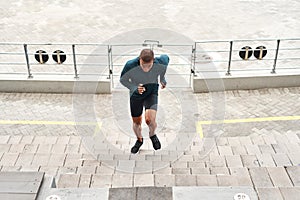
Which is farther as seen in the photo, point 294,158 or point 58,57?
point 58,57

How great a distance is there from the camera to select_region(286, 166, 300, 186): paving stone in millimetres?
6051

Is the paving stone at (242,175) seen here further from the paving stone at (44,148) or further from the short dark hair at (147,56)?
the paving stone at (44,148)

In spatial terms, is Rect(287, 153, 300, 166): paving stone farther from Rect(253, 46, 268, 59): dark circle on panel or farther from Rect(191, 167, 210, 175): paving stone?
Rect(253, 46, 268, 59): dark circle on panel

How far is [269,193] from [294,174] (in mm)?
1058

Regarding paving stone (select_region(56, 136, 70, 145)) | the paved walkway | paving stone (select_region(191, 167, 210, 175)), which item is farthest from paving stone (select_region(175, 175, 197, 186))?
paving stone (select_region(56, 136, 70, 145))

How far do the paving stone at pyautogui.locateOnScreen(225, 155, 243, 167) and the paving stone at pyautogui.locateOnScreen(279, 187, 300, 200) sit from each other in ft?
5.29

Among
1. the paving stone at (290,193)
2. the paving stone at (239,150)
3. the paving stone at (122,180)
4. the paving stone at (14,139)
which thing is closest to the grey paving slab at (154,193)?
the paving stone at (122,180)

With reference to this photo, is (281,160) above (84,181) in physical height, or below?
below

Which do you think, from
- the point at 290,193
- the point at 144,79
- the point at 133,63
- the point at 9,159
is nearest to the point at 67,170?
the point at 9,159

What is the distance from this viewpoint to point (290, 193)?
5340 mm

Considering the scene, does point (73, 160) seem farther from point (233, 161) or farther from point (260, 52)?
point (260, 52)

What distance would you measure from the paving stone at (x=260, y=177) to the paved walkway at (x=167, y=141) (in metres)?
0.01

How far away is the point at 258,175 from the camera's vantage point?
20.3ft

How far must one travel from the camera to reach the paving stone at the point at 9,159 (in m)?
7.03
